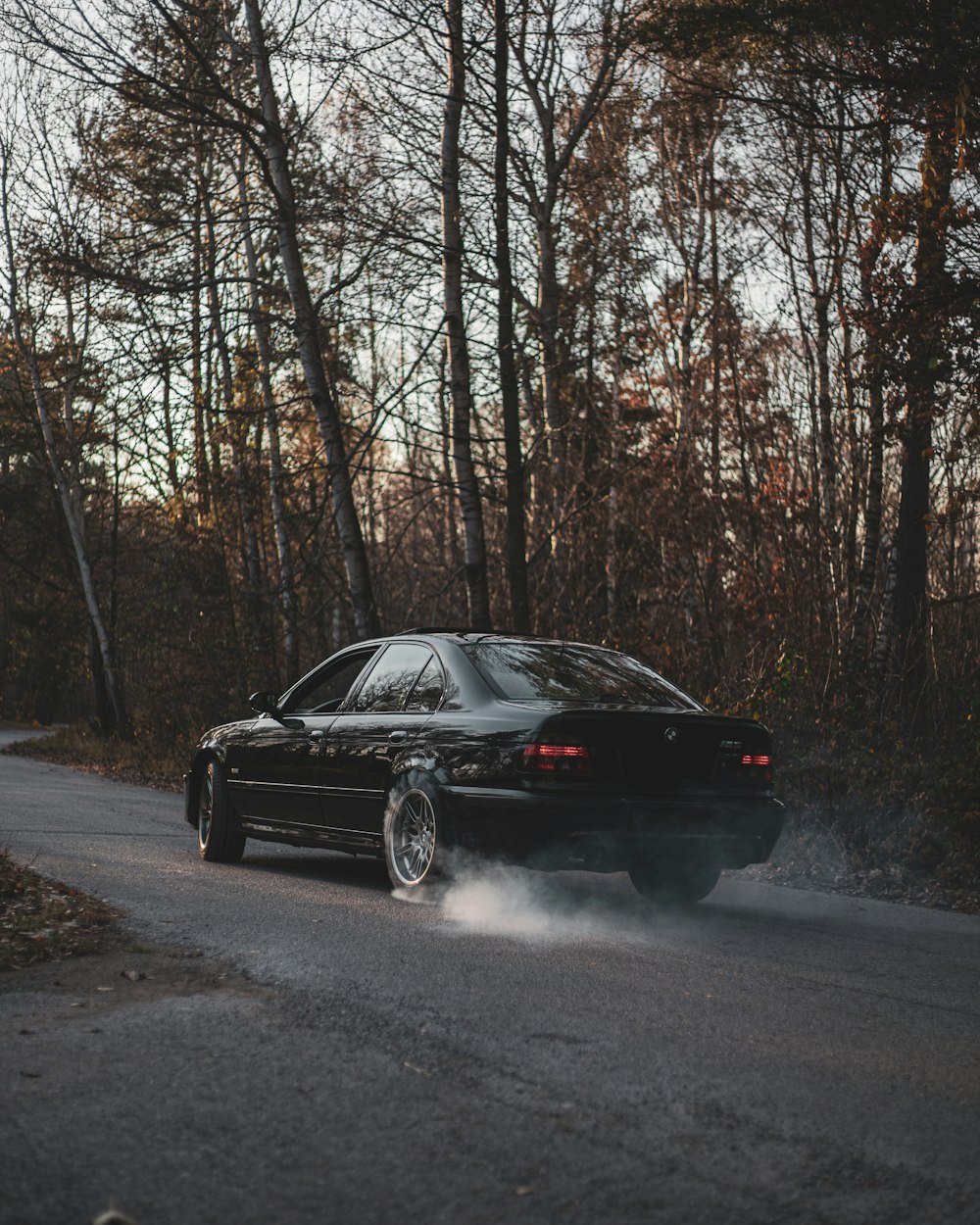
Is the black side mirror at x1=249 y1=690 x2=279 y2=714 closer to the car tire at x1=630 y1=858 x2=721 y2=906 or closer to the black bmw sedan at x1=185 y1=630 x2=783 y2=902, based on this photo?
the black bmw sedan at x1=185 y1=630 x2=783 y2=902

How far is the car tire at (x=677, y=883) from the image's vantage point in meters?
8.54

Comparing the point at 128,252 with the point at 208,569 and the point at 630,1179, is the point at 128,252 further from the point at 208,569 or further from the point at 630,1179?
the point at 630,1179

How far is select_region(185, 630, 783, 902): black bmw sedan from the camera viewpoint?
7.68m

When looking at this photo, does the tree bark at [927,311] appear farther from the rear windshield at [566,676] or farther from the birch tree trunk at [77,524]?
the birch tree trunk at [77,524]

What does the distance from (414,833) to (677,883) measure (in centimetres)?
171

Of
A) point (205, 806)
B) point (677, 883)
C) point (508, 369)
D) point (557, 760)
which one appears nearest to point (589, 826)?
point (557, 760)

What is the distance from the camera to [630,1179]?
3625 mm

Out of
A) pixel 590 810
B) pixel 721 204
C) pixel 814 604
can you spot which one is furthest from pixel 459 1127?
pixel 721 204

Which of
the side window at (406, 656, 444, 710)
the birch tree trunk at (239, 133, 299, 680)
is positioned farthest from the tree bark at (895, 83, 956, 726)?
the birch tree trunk at (239, 133, 299, 680)

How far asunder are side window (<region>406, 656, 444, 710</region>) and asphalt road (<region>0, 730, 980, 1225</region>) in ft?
4.00

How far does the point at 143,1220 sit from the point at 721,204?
21.2m

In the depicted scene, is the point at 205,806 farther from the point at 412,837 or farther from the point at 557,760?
the point at 557,760

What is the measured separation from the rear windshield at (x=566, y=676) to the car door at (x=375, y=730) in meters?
0.41

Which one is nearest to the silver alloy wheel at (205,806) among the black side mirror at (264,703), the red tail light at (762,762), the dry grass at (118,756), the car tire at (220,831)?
the car tire at (220,831)
